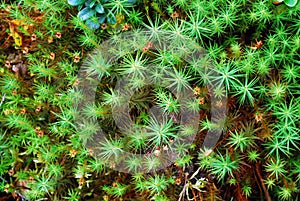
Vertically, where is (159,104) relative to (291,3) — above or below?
below

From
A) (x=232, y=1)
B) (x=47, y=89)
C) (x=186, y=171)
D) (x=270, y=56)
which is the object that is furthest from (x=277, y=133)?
(x=47, y=89)

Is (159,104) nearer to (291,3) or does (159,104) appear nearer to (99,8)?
(99,8)

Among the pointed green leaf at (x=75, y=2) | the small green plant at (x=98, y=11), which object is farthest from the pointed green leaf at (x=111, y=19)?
the pointed green leaf at (x=75, y=2)

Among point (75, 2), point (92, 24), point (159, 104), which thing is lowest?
point (159, 104)

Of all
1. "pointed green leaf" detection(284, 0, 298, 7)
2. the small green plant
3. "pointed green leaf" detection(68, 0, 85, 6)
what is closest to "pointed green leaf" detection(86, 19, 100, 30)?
the small green plant

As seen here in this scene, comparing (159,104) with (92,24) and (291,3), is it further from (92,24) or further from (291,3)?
(291,3)

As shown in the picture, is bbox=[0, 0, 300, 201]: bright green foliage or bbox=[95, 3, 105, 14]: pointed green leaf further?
bbox=[95, 3, 105, 14]: pointed green leaf

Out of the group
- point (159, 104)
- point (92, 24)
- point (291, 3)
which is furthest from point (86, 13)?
point (291, 3)

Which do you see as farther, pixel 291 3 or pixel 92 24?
pixel 92 24

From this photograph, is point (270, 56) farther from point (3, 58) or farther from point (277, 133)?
point (3, 58)

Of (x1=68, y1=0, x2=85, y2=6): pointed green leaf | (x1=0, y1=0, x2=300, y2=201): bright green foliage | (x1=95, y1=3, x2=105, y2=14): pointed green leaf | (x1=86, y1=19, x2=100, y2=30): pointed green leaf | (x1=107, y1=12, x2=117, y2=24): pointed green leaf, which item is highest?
(x1=68, y1=0, x2=85, y2=6): pointed green leaf

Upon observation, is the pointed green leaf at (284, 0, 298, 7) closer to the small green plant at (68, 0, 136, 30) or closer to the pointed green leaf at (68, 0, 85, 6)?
the small green plant at (68, 0, 136, 30)
